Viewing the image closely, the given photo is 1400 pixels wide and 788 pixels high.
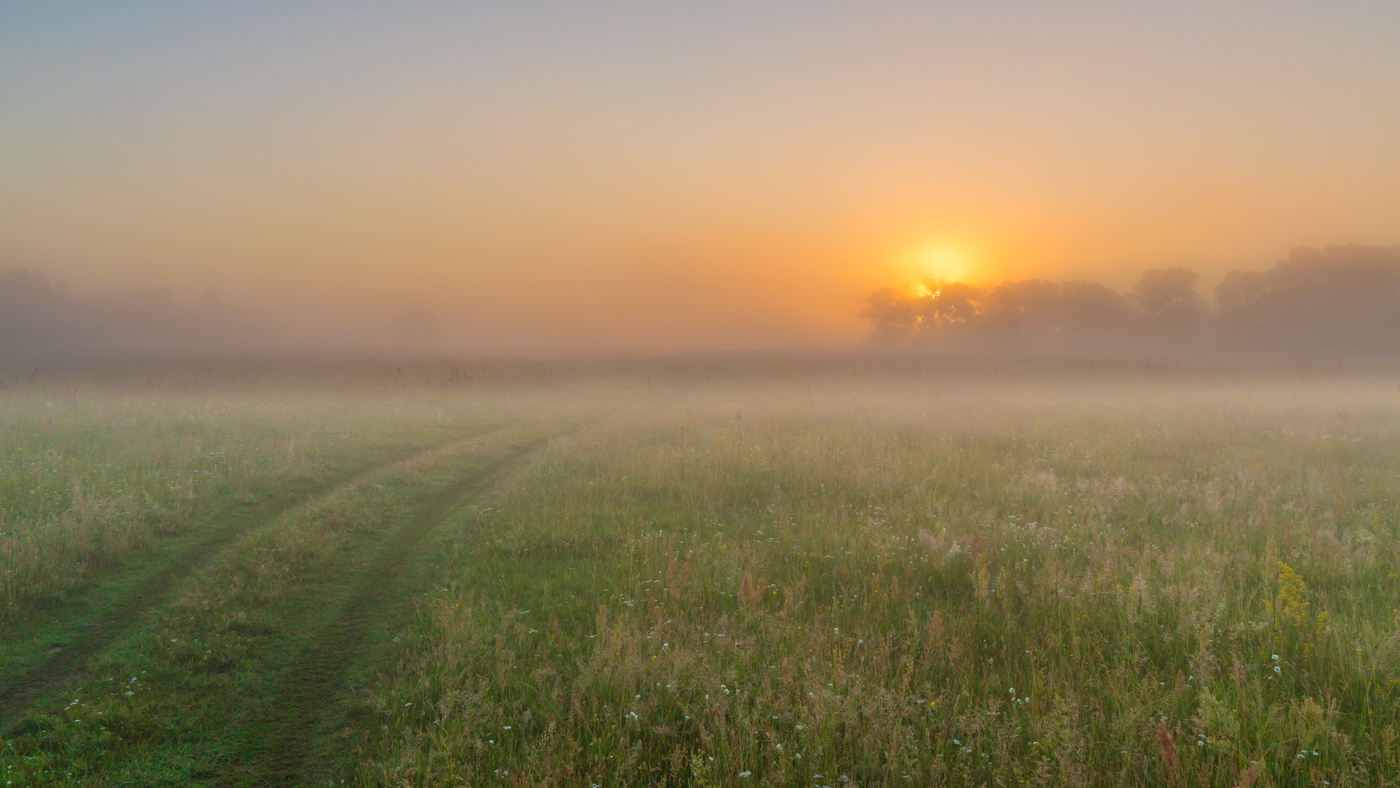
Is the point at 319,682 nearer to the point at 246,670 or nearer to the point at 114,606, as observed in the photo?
the point at 246,670

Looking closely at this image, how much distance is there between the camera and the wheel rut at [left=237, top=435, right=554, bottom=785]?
5.34 meters

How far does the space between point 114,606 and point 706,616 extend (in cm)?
791

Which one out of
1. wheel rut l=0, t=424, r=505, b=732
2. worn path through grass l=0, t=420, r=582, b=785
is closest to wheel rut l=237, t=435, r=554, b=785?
worn path through grass l=0, t=420, r=582, b=785

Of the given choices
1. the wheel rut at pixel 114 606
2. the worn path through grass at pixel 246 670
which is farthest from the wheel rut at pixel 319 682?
the wheel rut at pixel 114 606

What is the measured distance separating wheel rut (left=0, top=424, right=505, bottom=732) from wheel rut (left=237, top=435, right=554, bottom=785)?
7.11 feet

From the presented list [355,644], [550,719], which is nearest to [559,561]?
[355,644]

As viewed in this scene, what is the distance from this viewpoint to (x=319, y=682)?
666cm

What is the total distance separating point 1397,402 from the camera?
100 ft

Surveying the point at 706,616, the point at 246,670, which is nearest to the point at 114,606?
the point at 246,670

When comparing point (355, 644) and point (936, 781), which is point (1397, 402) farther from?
point (355, 644)

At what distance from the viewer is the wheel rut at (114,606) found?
6371 mm

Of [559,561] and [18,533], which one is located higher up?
[18,533]

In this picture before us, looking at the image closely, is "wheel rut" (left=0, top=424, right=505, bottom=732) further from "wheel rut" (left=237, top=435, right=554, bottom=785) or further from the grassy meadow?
"wheel rut" (left=237, top=435, right=554, bottom=785)

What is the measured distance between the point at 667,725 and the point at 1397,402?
4222cm
